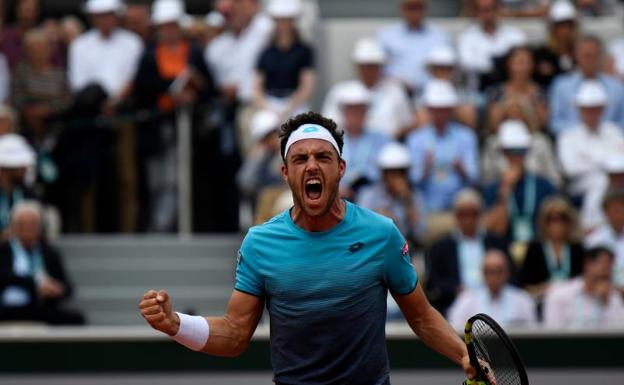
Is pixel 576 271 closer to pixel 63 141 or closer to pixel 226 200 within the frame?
pixel 226 200

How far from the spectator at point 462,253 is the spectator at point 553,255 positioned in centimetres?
32

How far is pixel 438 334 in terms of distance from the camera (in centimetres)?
543

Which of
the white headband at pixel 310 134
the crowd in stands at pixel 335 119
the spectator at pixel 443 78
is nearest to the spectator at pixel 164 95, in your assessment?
the crowd in stands at pixel 335 119

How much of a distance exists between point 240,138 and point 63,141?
4.59ft

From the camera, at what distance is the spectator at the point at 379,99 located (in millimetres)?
11367

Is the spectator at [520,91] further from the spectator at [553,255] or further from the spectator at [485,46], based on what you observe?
the spectator at [553,255]

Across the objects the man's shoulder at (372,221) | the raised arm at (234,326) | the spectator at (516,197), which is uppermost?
the man's shoulder at (372,221)

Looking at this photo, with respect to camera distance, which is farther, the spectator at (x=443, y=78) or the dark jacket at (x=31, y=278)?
the spectator at (x=443, y=78)

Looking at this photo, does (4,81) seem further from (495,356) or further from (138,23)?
(495,356)

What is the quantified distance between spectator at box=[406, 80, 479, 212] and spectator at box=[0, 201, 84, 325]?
2703mm

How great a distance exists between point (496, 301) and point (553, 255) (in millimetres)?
757

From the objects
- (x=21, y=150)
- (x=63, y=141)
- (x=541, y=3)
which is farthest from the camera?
(x=541, y=3)

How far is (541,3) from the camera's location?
13.8 meters

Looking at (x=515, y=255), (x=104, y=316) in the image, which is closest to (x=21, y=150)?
(x=104, y=316)
